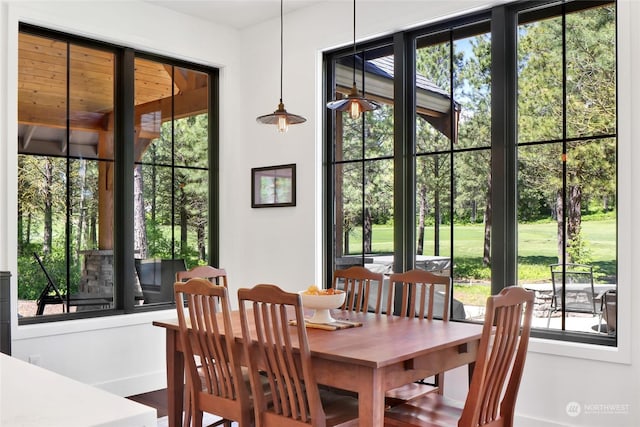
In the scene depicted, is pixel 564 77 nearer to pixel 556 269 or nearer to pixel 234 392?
pixel 556 269

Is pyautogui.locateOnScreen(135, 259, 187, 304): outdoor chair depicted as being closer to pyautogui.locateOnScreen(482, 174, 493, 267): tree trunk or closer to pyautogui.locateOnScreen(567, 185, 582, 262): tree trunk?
pyautogui.locateOnScreen(482, 174, 493, 267): tree trunk

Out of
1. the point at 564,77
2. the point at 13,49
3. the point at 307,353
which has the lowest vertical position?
the point at 307,353

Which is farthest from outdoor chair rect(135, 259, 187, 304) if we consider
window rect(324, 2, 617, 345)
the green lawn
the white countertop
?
the white countertop

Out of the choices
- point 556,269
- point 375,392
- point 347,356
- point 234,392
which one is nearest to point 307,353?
point 347,356

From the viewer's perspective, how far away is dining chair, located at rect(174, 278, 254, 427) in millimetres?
2598

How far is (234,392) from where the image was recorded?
2.70m

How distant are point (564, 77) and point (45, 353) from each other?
146 inches

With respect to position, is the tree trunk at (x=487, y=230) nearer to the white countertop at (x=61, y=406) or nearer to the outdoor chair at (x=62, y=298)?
the outdoor chair at (x=62, y=298)

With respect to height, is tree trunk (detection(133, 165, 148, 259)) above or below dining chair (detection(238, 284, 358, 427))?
above

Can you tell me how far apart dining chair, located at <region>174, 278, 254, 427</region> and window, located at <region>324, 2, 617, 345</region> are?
1.71 meters

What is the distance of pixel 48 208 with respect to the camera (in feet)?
13.0

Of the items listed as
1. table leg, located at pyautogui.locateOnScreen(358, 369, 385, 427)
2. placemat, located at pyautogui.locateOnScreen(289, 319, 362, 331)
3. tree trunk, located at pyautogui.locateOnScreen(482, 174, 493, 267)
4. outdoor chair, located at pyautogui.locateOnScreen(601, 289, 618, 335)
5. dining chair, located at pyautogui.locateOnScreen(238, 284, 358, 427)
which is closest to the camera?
table leg, located at pyautogui.locateOnScreen(358, 369, 385, 427)

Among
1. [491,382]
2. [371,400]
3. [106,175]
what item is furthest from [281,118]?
[106,175]

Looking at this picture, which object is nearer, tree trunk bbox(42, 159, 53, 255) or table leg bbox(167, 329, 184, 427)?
table leg bbox(167, 329, 184, 427)
